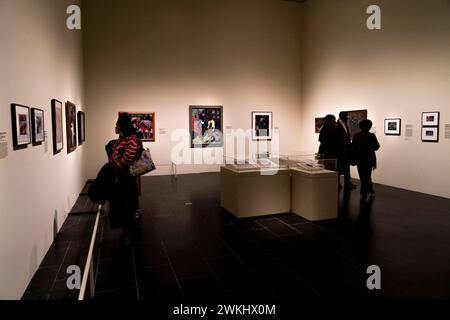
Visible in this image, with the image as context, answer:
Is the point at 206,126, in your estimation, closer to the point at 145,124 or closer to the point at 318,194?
the point at 145,124

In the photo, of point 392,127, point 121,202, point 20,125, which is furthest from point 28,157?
point 392,127

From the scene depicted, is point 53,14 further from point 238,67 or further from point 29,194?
point 238,67

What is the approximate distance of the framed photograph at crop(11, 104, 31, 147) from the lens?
3.40 m

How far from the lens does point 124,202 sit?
5000 mm

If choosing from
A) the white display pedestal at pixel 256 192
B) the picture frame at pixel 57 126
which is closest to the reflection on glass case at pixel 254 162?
the white display pedestal at pixel 256 192

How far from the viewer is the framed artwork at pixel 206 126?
1277 cm

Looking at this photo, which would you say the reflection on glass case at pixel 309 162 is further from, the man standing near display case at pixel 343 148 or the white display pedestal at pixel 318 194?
the man standing near display case at pixel 343 148

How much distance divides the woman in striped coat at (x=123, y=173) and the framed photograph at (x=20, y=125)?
129 cm

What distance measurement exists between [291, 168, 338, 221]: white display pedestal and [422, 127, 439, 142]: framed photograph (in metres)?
3.82

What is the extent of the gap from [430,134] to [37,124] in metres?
8.95

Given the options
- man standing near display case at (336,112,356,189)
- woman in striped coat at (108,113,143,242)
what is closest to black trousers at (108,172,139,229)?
woman in striped coat at (108,113,143,242)

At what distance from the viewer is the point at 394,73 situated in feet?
31.2

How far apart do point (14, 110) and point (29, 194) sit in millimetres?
1165

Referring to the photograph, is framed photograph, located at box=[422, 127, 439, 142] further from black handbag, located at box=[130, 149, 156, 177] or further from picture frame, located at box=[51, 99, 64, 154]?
picture frame, located at box=[51, 99, 64, 154]
